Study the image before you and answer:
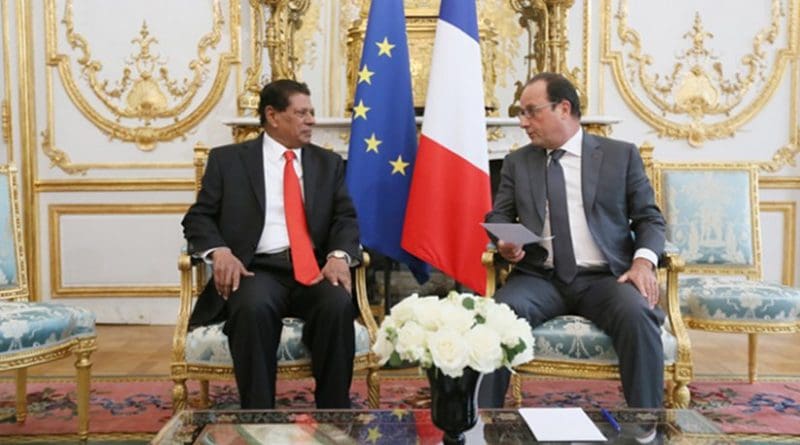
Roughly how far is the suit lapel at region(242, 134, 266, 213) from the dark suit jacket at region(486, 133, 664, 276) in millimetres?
803

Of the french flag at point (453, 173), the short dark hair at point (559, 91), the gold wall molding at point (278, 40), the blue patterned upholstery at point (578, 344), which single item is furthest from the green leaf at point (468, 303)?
the gold wall molding at point (278, 40)

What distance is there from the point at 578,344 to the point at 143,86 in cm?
328

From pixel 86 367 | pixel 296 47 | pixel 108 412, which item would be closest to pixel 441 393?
pixel 86 367

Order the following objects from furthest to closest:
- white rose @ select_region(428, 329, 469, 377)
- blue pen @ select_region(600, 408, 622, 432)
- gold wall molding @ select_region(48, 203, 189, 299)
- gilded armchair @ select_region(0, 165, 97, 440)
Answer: gold wall molding @ select_region(48, 203, 189, 299) < gilded armchair @ select_region(0, 165, 97, 440) < blue pen @ select_region(600, 408, 622, 432) < white rose @ select_region(428, 329, 469, 377)

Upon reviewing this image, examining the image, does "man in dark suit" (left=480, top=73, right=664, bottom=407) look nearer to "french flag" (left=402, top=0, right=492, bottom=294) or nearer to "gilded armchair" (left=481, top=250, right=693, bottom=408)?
"gilded armchair" (left=481, top=250, right=693, bottom=408)

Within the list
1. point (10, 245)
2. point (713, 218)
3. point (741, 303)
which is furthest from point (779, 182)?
point (10, 245)

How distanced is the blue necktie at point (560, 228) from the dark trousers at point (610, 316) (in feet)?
0.14

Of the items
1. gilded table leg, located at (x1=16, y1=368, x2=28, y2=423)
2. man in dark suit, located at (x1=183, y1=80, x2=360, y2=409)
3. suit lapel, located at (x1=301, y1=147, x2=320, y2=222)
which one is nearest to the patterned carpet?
gilded table leg, located at (x1=16, y1=368, x2=28, y2=423)

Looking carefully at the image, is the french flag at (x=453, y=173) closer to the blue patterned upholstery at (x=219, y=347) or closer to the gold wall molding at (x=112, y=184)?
the blue patterned upholstery at (x=219, y=347)

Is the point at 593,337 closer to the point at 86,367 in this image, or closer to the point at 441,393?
Result: the point at 441,393

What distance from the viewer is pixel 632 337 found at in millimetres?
2248

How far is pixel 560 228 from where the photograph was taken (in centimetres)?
258

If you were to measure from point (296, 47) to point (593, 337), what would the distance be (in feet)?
9.23

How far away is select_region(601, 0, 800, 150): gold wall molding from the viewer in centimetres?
448
